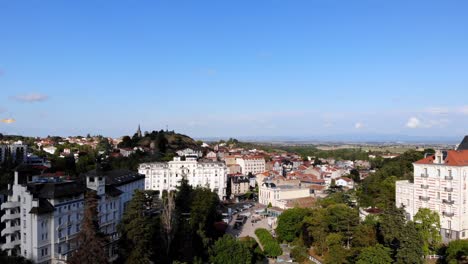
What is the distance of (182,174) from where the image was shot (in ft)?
171

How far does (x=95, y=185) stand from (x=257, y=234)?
44.1ft

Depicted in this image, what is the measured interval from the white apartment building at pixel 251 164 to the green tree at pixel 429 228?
49090 mm

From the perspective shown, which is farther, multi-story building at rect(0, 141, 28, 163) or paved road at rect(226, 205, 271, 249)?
multi-story building at rect(0, 141, 28, 163)

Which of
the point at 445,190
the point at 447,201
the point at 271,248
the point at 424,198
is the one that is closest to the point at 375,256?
the point at 447,201

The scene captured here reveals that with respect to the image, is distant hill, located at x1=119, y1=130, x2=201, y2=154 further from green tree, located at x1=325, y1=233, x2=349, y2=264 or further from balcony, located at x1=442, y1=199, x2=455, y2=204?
balcony, located at x1=442, y1=199, x2=455, y2=204

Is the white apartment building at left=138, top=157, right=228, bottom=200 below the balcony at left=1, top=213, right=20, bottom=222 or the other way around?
below

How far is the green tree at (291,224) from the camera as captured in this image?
32.8 m

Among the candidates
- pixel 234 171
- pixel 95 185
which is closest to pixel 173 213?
pixel 95 185

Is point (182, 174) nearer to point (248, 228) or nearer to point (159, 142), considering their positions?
point (248, 228)

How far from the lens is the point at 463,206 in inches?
1097

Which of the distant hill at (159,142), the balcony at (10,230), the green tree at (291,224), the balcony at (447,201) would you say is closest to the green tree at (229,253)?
the green tree at (291,224)

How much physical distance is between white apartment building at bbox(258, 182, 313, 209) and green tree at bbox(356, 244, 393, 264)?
24.2 m

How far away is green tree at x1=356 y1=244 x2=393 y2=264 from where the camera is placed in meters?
21.6

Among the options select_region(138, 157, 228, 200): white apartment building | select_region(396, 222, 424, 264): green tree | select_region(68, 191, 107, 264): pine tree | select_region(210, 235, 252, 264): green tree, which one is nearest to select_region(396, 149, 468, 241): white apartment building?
select_region(396, 222, 424, 264): green tree
